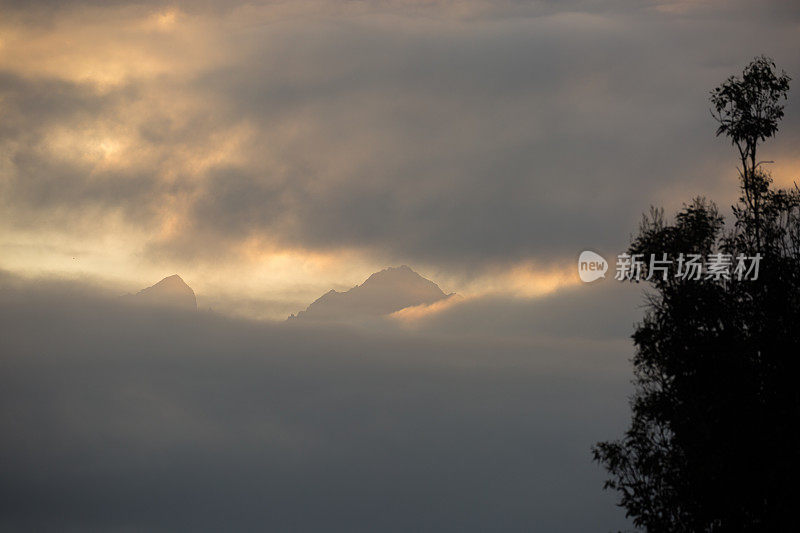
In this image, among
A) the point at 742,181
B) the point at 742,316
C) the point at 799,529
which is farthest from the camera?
the point at 742,181

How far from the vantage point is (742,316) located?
2852 centimetres

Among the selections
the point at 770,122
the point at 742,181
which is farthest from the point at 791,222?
the point at 770,122

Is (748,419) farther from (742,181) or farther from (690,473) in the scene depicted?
(742,181)

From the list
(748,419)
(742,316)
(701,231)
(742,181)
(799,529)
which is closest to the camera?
(799,529)

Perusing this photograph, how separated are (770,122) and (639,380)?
514 inches

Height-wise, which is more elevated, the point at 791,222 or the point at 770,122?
the point at 770,122

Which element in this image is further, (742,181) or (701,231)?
(742,181)

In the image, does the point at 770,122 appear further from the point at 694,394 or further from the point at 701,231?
the point at 694,394

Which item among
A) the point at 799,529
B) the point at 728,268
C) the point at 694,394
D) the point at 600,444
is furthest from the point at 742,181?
the point at 799,529

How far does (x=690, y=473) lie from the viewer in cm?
2723

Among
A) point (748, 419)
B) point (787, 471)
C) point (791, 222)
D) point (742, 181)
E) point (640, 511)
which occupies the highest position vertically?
point (742, 181)

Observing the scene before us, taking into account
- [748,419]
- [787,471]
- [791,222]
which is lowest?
[787,471]

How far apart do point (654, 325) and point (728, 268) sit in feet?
11.8

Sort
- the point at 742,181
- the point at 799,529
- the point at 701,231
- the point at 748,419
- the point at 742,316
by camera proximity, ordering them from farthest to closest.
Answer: the point at 742,181 → the point at 701,231 → the point at 742,316 → the point at 748,419 → the point at 799,529
